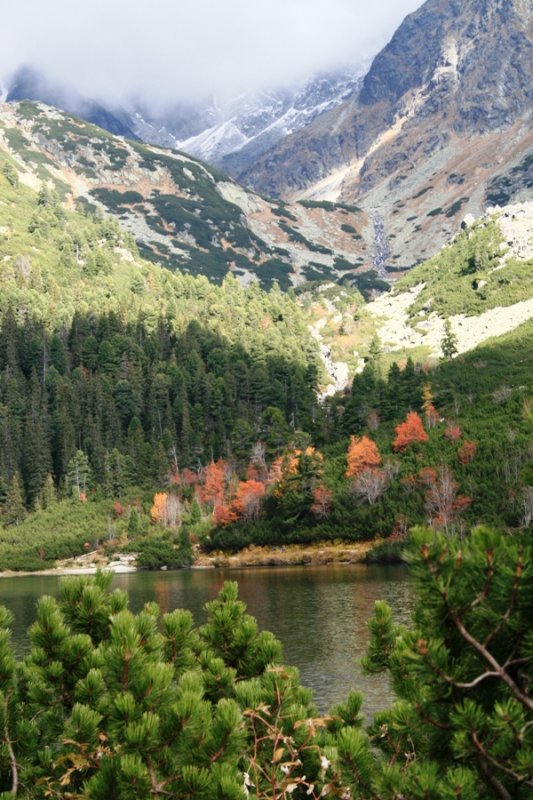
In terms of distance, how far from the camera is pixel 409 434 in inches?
3029

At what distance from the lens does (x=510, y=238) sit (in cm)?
13375

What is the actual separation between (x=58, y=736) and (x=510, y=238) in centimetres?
13892

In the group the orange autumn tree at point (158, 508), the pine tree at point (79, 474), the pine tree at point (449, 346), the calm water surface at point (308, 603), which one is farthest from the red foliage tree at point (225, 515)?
the pine tree at point (449, 346)

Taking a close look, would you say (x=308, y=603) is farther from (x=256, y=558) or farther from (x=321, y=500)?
(x=256, y=558)

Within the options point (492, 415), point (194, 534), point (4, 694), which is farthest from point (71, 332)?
point (4, 694)

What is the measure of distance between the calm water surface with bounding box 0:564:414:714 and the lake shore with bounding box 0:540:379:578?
8.91 feet

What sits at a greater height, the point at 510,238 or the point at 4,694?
the point at 510,238

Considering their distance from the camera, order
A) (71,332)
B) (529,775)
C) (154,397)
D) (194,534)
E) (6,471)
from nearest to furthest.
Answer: (529,775) → (194,534) → (6,471) → (154,397) → (71,332)

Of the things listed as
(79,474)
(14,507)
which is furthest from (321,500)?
(14,507)

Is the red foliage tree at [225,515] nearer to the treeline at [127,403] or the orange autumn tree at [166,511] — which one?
the orange autumn tree at [166,511]

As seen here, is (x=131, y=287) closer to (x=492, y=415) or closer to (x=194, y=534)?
(x=194, y=534)

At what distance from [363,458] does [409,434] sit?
5403mm

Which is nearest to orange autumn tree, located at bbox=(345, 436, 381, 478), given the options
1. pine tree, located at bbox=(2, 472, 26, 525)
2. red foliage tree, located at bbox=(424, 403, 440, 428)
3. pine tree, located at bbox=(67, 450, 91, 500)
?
red foliage tree, located at bbox=(424, 403, 440, 428)

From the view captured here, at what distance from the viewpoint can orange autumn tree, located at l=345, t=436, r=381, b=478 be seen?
249ft
